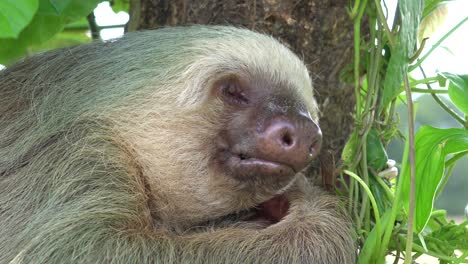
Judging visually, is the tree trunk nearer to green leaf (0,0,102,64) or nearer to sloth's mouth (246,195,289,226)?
sloth's mouth (246,195,289,226)

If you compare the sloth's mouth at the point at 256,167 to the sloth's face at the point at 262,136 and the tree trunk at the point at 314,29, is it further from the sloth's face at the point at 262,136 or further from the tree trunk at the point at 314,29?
the tree trunk at the point at 314,29

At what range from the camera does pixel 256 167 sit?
132 inches

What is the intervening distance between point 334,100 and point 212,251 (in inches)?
47.6

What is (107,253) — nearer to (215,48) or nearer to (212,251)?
(212,251)

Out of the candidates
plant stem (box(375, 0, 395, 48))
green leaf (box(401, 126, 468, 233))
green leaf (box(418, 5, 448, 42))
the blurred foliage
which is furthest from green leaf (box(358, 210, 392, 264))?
green leaf (box(418, 5, 448, 42))

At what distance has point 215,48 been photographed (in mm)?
3670

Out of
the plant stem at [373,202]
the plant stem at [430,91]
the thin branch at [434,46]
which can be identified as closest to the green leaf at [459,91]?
the thin branch at [434,46]

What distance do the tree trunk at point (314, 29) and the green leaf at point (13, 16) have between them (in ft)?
3.85

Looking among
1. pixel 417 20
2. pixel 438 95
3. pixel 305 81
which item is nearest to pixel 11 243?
pixel 305 81

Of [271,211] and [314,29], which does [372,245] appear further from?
[314,29]

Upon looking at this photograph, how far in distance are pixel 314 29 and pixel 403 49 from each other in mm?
755

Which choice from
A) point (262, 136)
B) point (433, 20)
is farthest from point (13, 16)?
point (433, 20)

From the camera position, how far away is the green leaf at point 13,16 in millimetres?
2996

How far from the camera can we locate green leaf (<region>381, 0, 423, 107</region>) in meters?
3.12
